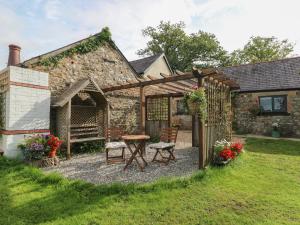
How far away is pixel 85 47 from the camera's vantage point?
374 inches

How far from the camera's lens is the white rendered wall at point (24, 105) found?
6555 mm

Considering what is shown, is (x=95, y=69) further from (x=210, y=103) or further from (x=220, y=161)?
(x=220, y=161)

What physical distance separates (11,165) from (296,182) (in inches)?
294

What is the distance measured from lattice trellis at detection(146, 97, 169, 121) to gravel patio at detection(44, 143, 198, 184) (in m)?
3.66

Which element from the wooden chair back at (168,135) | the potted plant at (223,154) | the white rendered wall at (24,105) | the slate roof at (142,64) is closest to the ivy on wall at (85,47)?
the white rendered wall at (24,105)

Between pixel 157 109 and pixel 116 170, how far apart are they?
556 cm

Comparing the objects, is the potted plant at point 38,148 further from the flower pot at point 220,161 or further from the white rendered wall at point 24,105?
the flower pot at point 220,161

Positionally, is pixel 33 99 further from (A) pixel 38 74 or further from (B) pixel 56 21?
(B) pixel 56 21

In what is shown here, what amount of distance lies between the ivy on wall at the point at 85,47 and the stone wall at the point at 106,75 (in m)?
0.15

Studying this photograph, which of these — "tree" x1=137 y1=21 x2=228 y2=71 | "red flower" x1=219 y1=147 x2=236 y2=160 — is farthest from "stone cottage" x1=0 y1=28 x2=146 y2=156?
"tree" x1=137 y1=21 x2=228 y2=71

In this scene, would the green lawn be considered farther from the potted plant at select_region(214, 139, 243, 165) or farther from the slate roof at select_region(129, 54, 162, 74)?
the slate roof at select_region(129, 54, 162, 74)

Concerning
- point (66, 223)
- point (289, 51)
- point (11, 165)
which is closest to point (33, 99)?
point (11, 165)

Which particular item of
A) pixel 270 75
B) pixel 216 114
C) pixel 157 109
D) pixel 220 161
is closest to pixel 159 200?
pixel 220 161

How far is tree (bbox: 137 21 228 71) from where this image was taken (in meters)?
30.2
